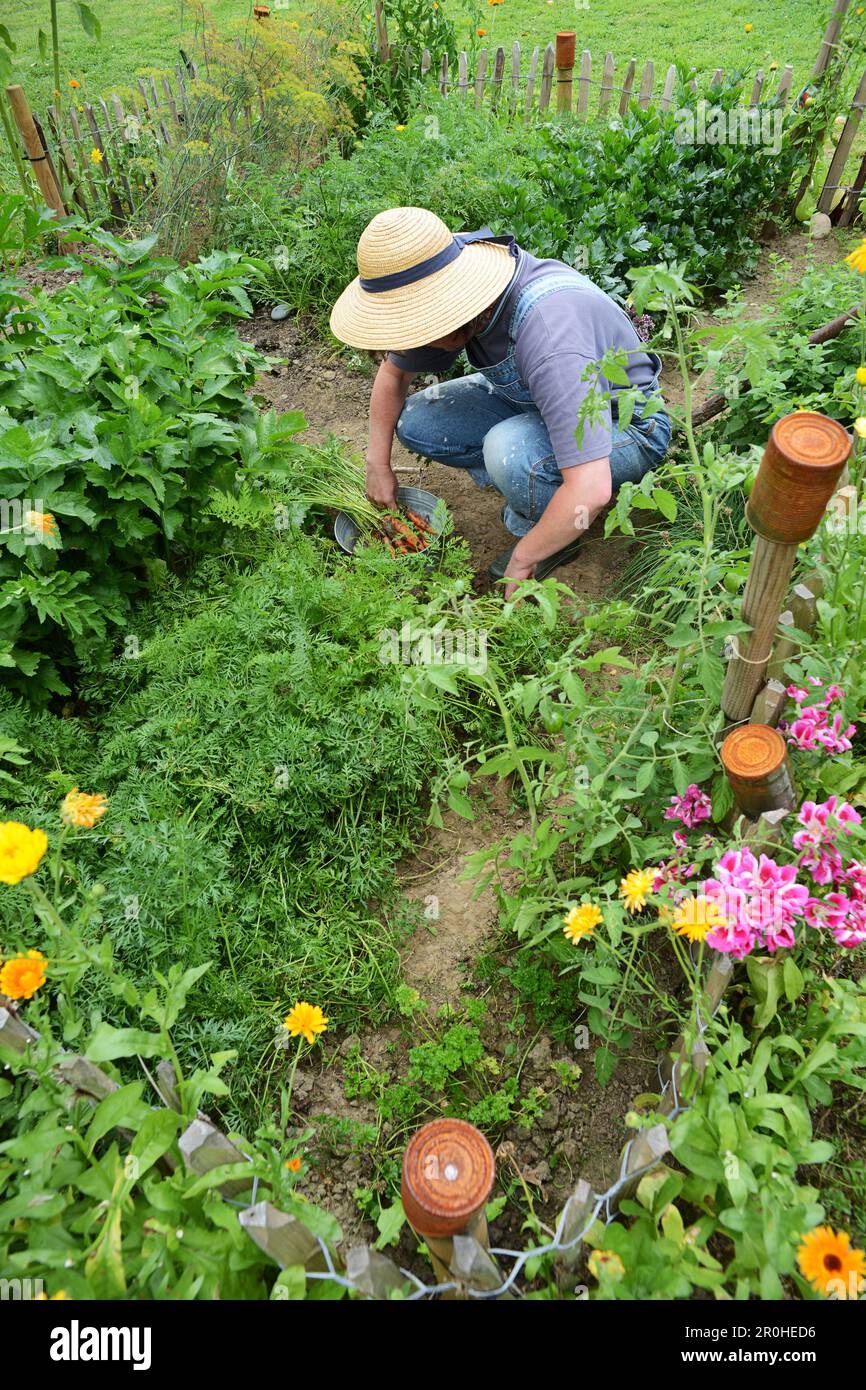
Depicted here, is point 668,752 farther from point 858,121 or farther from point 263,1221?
point 858,121

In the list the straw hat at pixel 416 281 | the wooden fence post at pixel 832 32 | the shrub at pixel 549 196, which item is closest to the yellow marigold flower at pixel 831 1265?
the straw hat at pixel 416 281

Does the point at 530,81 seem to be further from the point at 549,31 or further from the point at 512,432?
the point at 512,432

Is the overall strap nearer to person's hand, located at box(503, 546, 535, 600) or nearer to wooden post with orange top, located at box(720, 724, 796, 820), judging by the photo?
person's hand, located at box(503, 546, 535, 600)

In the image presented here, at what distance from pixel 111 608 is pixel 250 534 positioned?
0.68 metres

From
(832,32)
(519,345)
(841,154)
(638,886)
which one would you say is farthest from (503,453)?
(832,32)

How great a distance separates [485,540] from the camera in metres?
3.48

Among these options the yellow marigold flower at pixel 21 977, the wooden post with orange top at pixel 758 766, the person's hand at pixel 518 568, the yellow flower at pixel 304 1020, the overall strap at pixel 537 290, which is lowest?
the yellow flower at pixel 304 1020

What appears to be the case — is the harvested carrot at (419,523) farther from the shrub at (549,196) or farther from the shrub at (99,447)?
the shrub at (549,196)

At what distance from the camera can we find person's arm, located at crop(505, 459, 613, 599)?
2.65 meters

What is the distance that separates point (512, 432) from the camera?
301 centimetres

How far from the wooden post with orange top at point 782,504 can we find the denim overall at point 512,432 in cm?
126

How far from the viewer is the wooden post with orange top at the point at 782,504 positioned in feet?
4.52

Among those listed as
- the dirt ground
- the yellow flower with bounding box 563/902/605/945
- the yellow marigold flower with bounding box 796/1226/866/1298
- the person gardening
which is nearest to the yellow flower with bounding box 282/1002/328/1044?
the dirt ground
